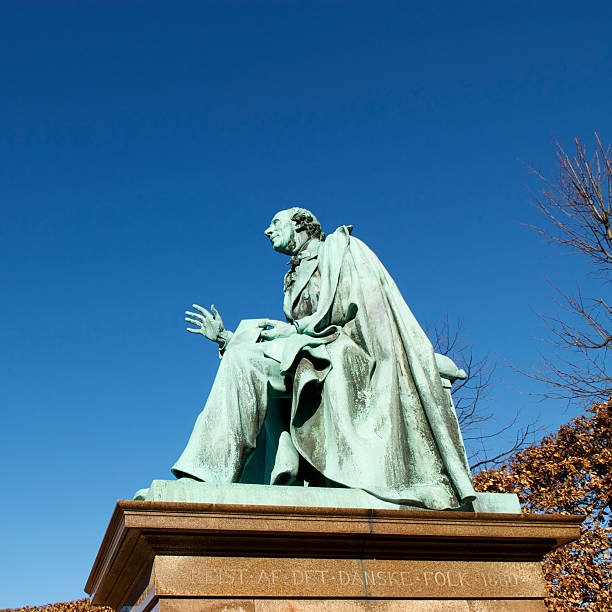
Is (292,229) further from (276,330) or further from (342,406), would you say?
(342,406)

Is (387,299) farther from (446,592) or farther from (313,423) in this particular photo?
(446,592)

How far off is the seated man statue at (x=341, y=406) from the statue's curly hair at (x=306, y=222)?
0.70 meters

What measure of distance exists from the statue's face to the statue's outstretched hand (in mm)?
829

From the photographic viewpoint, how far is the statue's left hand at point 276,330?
18.2ft

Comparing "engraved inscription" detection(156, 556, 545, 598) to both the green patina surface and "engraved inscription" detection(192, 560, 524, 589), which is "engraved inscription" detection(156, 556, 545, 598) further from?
the green patina surface

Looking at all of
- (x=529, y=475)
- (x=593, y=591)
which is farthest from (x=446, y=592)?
(x=529, y=475)

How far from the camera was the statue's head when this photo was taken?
620 cm

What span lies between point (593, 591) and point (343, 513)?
876cm

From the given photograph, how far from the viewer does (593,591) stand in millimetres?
10922

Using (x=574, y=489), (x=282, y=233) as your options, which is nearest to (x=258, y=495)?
(x=282, y=233)

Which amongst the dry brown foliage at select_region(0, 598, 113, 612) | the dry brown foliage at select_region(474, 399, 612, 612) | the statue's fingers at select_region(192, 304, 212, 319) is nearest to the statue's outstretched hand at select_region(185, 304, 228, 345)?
the statue's fingers at select_region(192, 304, 212, 319)

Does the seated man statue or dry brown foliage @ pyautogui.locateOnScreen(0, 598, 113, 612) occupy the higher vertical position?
dry brown foliage @ pyautogui.locateOnScreen(0, 598, 113, 612)

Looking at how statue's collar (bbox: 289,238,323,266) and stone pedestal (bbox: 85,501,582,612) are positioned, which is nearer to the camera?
stone pedestal (bbox: 85,501,582,612)

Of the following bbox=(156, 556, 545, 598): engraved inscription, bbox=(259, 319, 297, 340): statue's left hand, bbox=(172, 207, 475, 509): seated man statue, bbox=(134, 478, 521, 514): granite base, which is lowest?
bbox=(156, 556, 545, 598): engraved inscription
